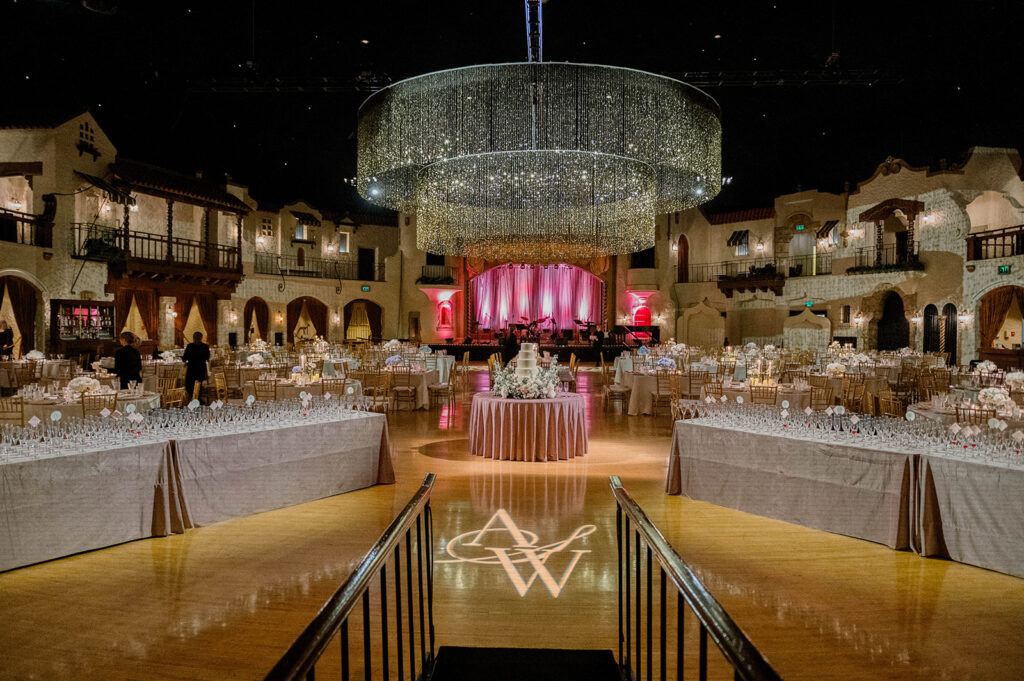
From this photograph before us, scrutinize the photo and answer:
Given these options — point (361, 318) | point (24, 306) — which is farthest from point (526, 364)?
point (361, 318)

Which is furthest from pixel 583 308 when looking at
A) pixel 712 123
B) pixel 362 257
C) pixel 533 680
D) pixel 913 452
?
pixel 533 680

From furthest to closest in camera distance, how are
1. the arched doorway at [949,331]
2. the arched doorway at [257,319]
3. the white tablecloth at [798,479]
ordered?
the arched doorway at [257,319]
the arched doorway at [949,331]
the white tablecloth at [798,479]

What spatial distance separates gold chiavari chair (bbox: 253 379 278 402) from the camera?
855 centimetres

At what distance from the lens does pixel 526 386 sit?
7617 mm

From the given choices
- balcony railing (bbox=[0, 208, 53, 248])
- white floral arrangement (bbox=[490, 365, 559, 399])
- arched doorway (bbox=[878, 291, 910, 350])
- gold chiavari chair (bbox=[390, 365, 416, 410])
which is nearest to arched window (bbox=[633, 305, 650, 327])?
arched doorway (bbox=[878, 291, 910, 350])

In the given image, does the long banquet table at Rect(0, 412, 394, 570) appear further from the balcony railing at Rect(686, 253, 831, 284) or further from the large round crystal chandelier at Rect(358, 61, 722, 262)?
the balcony railing at Rect(686, 253, 831, 284)

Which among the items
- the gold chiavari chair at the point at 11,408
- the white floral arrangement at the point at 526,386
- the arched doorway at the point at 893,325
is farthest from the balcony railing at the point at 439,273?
the gold chiavari chair at the point at 11,408

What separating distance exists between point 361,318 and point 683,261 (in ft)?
49.0

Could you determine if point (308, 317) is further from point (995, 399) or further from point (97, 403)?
point (995, 399)

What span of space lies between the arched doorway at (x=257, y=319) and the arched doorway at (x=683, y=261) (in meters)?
17.4

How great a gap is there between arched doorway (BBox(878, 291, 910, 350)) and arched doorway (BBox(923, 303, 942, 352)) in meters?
1.63

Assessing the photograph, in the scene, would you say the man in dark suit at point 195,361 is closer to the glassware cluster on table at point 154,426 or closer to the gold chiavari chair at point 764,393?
the glassware cluster on table at point 154,426

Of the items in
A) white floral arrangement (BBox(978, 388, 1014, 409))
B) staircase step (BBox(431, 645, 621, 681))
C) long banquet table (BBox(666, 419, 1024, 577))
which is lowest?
staircase step (BBox(431, 645, 621, 681))

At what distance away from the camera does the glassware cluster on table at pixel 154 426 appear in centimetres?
437
